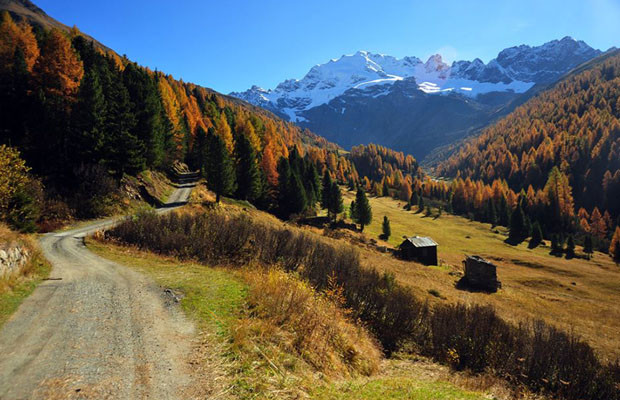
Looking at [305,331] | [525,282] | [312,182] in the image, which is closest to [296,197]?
[312,182]

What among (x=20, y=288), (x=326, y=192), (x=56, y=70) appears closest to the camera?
(x=20, y=288)

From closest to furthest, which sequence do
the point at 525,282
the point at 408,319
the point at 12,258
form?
1. the point at 12,258
2. the point at 408,319
3. the point at 525,282

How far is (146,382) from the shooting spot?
20.1 feet

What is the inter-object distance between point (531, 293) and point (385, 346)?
36594mm

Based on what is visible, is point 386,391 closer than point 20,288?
Yes

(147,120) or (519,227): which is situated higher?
(147,120)

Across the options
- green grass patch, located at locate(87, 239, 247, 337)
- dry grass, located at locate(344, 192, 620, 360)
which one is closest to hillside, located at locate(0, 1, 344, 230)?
green grass patch, located at locate(87, 239, 247, 337)

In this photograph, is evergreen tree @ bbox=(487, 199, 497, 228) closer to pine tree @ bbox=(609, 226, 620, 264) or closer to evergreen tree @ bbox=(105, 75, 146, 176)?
pine tree @ bbox=(609, 226, 620, 264)

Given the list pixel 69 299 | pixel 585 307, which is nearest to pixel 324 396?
pixel 69 299

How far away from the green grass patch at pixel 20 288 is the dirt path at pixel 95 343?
26cm

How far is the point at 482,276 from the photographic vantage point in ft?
124

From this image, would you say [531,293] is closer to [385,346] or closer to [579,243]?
[385,346]

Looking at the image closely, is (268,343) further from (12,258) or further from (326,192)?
(326,192)

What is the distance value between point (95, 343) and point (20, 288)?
20.2ft
